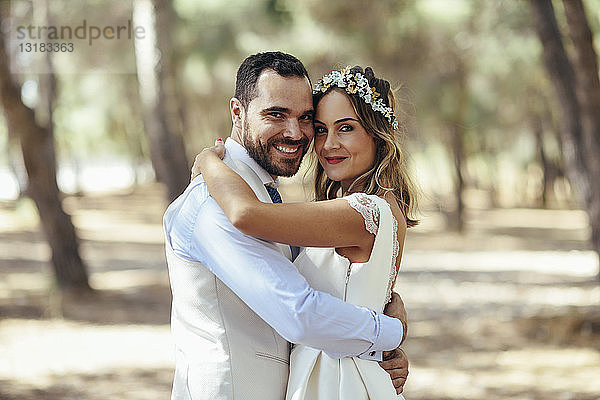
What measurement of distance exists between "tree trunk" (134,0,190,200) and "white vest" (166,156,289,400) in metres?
7.57

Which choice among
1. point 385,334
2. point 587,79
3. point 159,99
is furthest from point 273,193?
point 159,99

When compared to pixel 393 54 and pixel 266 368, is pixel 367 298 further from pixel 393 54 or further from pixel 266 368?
pixel 393 54

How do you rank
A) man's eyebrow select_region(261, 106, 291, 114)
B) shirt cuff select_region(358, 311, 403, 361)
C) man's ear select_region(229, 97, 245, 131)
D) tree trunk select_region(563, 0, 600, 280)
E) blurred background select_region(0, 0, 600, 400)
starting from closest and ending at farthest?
shirt cuff select_region(358, 311, 403, 361) < man's eyebrow select_region(261, 106, 291, 114) < man's ear select_region(229, 97, 245, 131) < blurred background select_region(0, 0, 600, 400) < tree trunk select_region(563, 0, 600, 280)

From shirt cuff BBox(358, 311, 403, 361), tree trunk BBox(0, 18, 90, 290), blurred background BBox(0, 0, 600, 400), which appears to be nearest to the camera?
shirt cuff BBox(358, 311, 403, 361)

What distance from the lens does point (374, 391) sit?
2439 mm

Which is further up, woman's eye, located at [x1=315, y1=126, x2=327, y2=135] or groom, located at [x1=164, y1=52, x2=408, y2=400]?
woman's eye, located at [x1=315, y1=126, x2=327, y2=135]

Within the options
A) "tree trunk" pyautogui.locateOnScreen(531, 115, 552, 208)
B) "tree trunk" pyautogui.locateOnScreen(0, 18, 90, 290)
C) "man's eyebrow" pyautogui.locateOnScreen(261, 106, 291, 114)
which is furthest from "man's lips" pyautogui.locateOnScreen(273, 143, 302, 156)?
"tree trunk" pyautogui.locateOnScreen(531, 115, 552, 208)

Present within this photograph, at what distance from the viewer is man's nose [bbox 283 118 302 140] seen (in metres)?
2.45

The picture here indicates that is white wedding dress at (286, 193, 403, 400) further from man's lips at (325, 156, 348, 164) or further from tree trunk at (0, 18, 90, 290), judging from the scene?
tree trunk at (0, 18, 90, 290)

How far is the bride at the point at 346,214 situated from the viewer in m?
2.25

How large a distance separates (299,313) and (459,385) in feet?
16.7

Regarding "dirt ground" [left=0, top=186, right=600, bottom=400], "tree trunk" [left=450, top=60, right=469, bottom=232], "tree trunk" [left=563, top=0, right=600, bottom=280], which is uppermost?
"tree trunk" [left=450, top=60, right=469, bottom=232]

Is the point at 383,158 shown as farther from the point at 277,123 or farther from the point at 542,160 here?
the point at 542,160

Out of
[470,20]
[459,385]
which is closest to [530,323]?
[459,385]
